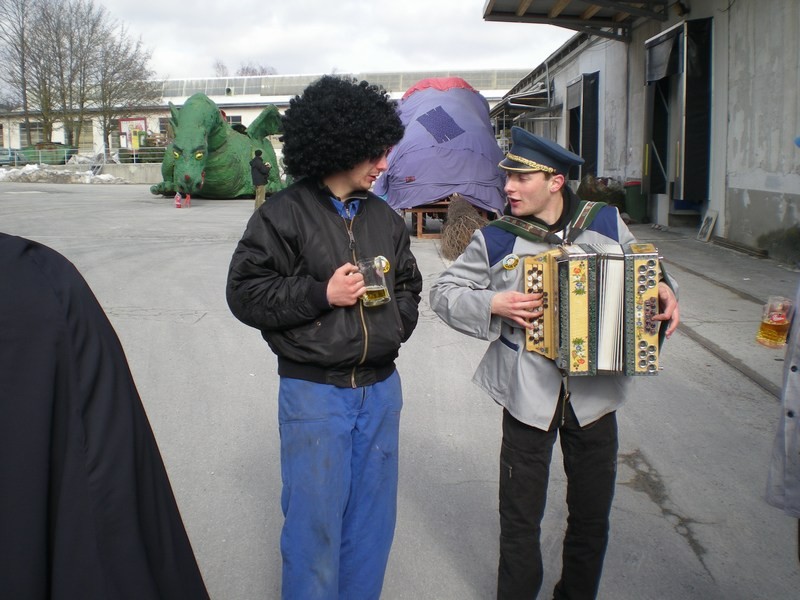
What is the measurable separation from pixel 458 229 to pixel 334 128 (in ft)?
30.4

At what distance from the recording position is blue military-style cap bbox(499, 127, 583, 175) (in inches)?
119

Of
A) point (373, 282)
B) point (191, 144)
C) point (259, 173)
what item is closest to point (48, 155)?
point (191, 144)

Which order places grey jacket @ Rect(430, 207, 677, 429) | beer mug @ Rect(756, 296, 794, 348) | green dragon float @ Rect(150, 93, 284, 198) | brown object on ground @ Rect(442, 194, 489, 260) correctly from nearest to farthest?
grey jacket @ Rect(430, 207, 677, 429) → beer mug @ Rect(756, 296, 794, 348) → brown object on ground @ Rect(442, 194, 489, 260) → green dragon float @ Rect(150, 93, 284, 198)

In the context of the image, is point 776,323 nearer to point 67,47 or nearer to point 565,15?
point 565,15

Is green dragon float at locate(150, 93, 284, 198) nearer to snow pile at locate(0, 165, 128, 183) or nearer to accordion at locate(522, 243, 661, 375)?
snow pile at locate(0, 165, 128, 183)

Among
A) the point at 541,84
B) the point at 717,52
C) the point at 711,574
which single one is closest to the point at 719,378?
the point at 711,574

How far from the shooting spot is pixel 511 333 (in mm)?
3039

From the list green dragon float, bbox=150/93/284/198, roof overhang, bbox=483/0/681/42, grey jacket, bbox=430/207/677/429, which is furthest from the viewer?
green dragon float, bbox=150/93/284/198

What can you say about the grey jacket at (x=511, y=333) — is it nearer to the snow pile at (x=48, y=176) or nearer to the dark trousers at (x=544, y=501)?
the dark trousers at (x=544, y=501)

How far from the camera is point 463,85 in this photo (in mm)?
16188

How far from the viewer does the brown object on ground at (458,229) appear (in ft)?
38.8

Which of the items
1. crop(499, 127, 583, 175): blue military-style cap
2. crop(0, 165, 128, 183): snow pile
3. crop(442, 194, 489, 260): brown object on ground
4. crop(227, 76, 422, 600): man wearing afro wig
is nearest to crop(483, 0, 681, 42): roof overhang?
crop(442, 194, 489, 260): brown object on ground

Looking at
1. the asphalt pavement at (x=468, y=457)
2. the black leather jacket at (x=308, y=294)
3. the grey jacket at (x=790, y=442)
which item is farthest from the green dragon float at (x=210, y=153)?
the grey jacket at (x=790, y=442)

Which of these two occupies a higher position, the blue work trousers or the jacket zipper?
the jacket zipper
